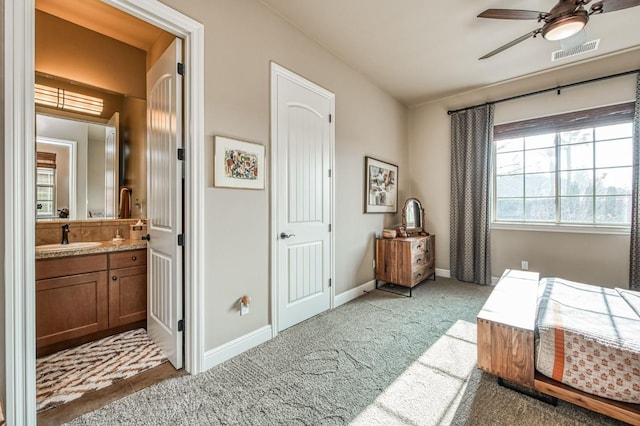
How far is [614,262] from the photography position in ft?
10.4

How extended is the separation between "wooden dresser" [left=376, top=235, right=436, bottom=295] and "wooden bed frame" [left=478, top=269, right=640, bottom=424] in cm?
155

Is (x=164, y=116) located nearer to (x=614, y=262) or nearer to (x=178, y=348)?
(x=178, y=348)

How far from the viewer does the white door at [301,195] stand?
2.51m

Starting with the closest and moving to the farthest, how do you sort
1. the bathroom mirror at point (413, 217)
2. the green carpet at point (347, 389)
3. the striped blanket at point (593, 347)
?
the striped blanket at point (593, 347)
the green carpet at point (347, 389)
the bathroom mirror at point (413, 217)

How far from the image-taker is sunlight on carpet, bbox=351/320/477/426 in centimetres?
151

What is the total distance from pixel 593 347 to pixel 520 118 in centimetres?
339

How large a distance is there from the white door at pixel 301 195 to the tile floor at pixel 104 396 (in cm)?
96

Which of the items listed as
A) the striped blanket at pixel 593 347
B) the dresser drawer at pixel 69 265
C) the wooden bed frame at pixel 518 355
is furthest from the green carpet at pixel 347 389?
the dresser drawer at pixel 69 265

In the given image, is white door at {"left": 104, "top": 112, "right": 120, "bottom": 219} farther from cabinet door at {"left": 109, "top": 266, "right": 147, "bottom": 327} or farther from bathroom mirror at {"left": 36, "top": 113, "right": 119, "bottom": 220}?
cabinet door at {"left": 109, "top": 266, "right": 147, "bottom": 327}

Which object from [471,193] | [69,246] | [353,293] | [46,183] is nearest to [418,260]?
[353,293]

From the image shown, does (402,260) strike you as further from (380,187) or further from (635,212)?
(635,212)

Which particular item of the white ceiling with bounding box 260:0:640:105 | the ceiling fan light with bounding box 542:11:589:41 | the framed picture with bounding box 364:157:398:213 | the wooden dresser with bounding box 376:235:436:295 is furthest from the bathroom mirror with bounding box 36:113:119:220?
the ceiling fan light with bounding box 542:11:589:41

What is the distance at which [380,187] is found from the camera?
3963 millimetres

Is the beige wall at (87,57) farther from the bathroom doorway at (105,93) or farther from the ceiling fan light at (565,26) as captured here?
the ceiling fan light at (565,26)
